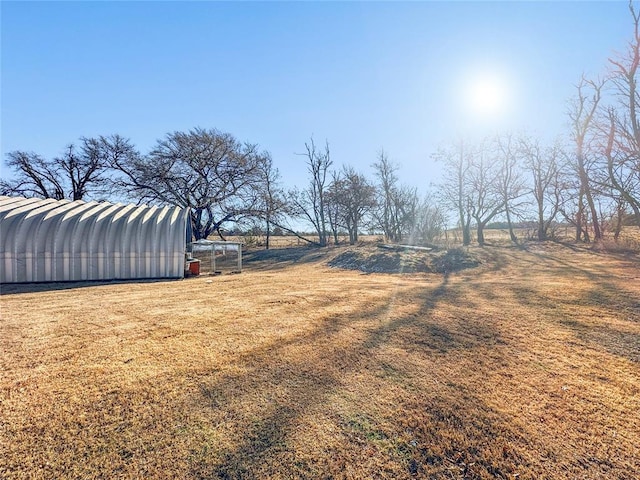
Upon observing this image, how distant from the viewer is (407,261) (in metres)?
12.8

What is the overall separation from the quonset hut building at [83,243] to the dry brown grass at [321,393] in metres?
5.82

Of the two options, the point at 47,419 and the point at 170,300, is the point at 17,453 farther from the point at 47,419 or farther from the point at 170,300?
the point at 170,300

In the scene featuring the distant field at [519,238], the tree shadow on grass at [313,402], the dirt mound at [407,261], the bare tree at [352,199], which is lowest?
the tree shadow on grass at [313,402]

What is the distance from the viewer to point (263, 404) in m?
2.48

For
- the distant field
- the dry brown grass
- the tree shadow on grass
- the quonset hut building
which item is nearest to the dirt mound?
the dry brown grass

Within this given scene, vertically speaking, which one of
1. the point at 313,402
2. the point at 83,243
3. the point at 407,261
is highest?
the point at 83,243

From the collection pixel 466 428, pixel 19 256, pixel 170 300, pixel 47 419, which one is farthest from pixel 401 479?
pixel 19 256

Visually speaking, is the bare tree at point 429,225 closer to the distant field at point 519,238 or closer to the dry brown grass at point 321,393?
the distant field at point 519,238

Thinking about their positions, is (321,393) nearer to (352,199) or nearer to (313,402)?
(313,402)

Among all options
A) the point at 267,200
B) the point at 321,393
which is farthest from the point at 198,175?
the point at 321,393

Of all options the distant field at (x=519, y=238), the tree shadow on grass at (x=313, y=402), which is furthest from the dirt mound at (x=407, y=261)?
the distant field at (x=519, y=238)

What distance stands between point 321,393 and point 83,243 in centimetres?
1172

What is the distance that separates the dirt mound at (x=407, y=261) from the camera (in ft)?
39.4

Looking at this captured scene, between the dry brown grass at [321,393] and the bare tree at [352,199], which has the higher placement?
the bare tree at [352,199]
